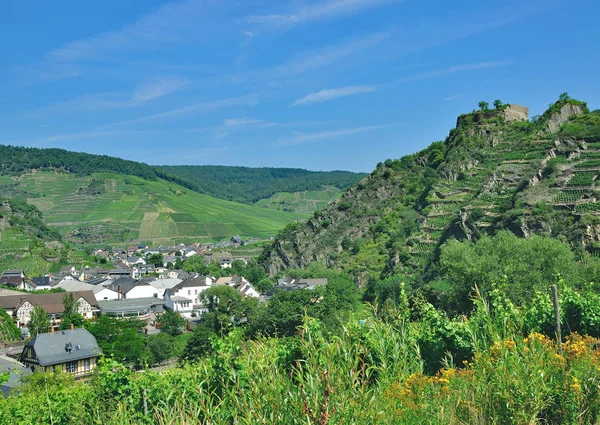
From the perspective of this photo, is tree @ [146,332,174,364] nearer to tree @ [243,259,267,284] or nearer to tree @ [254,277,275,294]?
tree @ [254,277,275,294]

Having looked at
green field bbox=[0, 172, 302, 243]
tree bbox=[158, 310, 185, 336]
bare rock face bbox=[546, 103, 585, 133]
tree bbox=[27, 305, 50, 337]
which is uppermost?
bare rock face bbox=[546, 103, 585, 133]

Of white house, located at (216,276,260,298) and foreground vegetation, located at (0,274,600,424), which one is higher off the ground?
foreground vegetation, located at (0,274,600,424)

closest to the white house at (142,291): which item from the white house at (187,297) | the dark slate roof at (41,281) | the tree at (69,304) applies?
the white house at (187,297)

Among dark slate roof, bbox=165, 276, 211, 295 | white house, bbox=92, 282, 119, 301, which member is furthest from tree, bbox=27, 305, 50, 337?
white house, bbox=92, 282, 119, 301

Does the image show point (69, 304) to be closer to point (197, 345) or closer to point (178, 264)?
point (197, 345)

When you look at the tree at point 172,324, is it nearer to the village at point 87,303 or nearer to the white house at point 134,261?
the village at point 87,303

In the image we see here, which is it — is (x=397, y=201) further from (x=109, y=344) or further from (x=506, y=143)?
(x=109, y=344)

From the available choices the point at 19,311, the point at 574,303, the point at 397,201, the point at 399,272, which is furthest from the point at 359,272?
the point at 574,303
